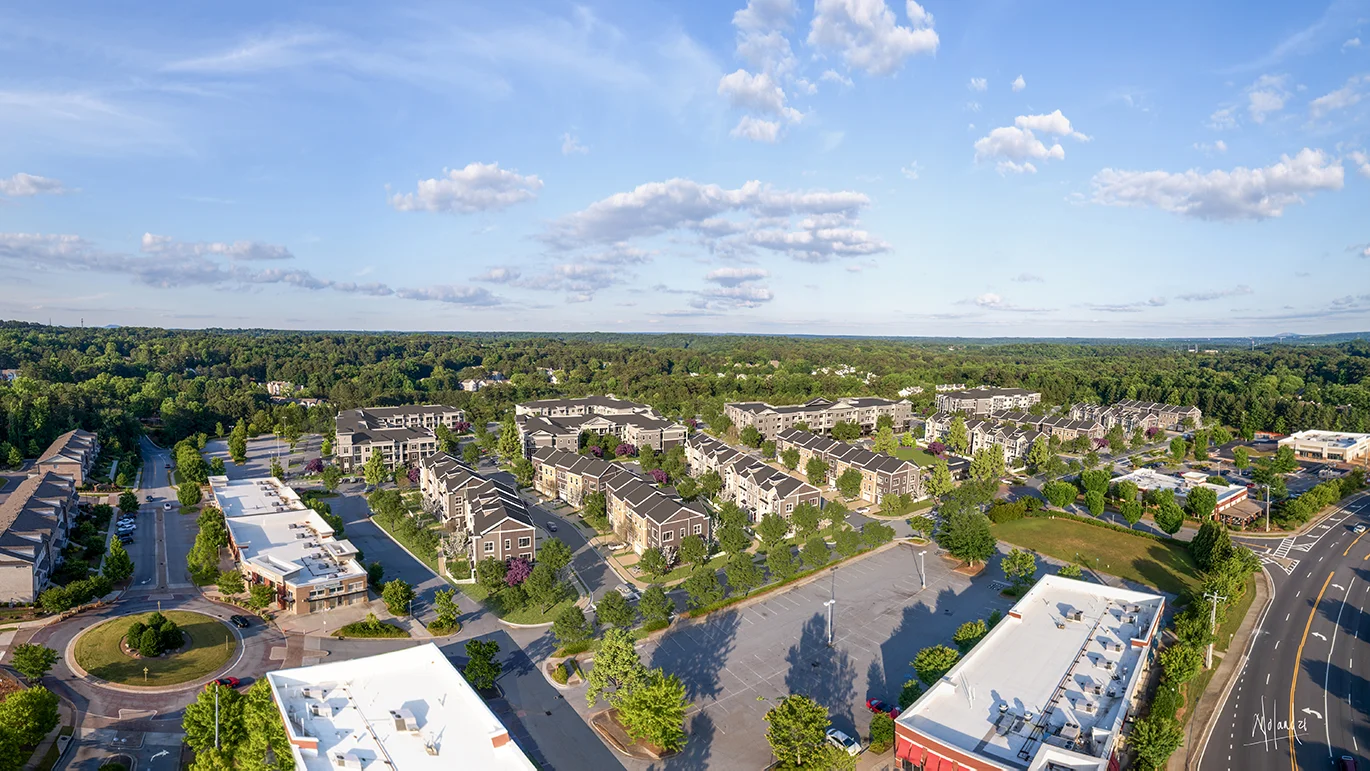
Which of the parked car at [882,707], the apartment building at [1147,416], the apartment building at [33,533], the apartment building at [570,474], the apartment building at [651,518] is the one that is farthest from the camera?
the apartment building at [1147,416]

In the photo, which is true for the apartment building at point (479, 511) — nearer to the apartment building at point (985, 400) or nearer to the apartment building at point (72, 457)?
the apartment building at point (72, 457)

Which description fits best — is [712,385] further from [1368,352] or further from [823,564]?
[1368,352]

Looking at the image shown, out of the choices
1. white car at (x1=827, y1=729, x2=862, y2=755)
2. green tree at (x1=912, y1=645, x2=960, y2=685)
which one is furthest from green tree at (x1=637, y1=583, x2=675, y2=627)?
green tree at (x1=912, y1=645, x2=960, y2=685)

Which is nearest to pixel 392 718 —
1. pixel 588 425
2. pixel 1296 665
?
pixel 1296 665

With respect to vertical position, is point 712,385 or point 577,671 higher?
point 712,385

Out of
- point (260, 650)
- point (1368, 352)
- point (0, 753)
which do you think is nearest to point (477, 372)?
point (260, 650)

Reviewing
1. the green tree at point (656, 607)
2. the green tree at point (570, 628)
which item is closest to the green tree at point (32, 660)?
the green tree at point (570, 628)

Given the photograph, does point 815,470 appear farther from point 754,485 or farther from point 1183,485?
point 1183,485
